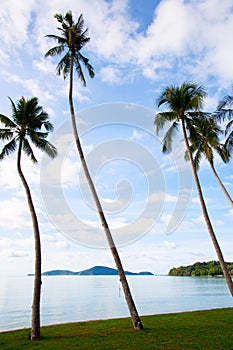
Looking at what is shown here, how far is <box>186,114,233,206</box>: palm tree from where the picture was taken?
71.4ft

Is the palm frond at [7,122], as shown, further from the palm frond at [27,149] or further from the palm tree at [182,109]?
the palm tree at [182,109]

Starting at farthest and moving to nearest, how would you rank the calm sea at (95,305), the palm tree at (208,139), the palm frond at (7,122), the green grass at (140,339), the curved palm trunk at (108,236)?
the calm sea at (95,305) < the palm tree at (208,139) < the palm frond at (7,122) < the curved palm trunk at (108,236) < the green grass at (140,339)

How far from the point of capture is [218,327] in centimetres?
1398

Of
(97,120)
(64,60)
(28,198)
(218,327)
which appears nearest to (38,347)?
(28,198)

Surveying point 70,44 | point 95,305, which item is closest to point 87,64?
point 70,44

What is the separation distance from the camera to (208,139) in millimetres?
21953

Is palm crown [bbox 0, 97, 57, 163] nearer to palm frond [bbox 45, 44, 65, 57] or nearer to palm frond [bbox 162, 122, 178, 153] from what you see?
palm frond [bbox 45, 44, 65, 57]

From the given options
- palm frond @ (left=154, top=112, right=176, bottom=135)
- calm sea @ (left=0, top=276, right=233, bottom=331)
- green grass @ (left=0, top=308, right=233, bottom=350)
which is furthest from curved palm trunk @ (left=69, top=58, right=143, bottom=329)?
calm sea @ (left=0, top=276, right=233, bottom=331)

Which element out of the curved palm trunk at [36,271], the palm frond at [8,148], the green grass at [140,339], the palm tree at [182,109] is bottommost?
the green grass at [140,339]

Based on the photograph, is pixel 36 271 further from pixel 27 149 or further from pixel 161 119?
pixel 161 119

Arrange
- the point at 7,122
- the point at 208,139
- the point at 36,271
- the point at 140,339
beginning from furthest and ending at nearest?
the point at 208,139 → the point at 7,122 → the point at 36,271 → the point at 140,339

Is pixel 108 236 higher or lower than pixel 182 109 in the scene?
lower

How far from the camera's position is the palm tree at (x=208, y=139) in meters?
21.8

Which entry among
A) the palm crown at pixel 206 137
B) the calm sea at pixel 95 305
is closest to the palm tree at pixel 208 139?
the palm crown at pixel 206 137
